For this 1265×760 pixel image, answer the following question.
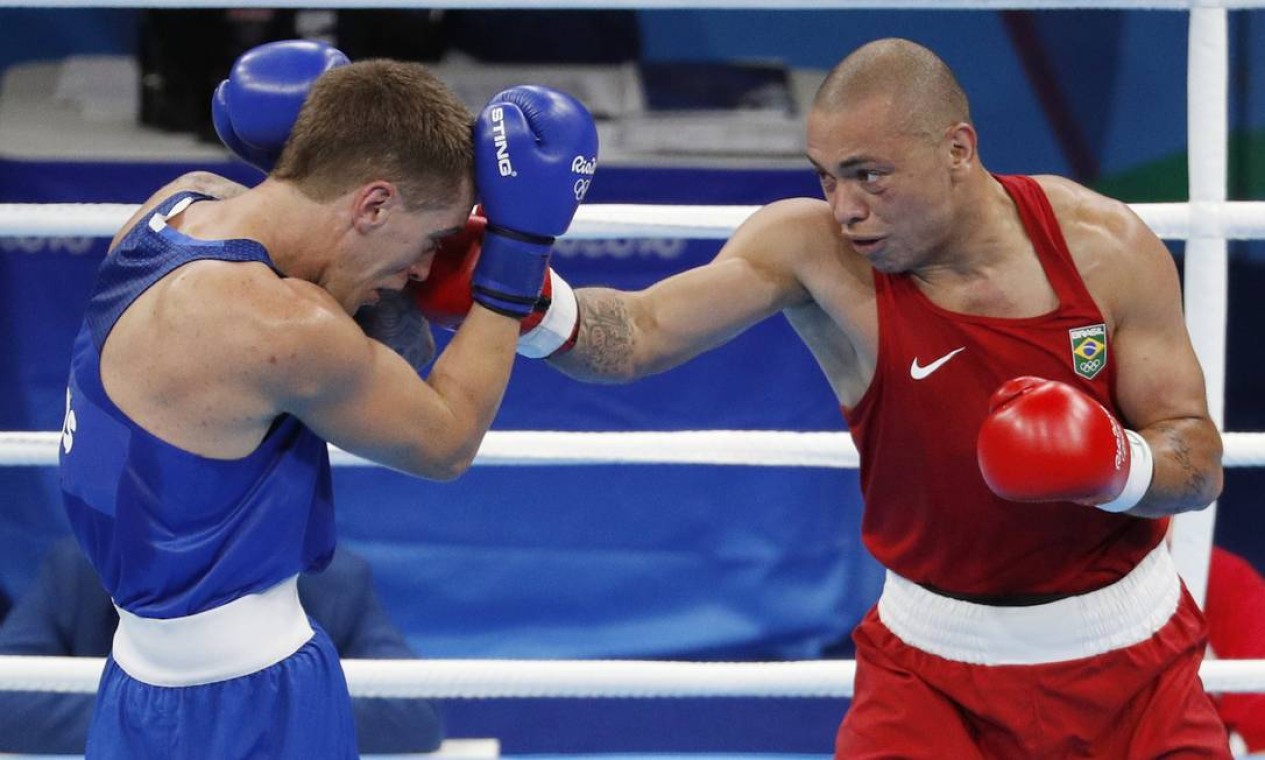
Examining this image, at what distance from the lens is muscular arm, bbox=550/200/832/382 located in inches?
86.2

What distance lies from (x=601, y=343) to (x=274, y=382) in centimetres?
54

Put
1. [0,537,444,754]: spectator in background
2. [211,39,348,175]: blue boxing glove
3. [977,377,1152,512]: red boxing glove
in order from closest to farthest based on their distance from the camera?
1. [977,377,1152,512]: red boxing glove
2. [211,39,348,175]: blue boxing glove
3. [0,537,444,754]: spectator in background

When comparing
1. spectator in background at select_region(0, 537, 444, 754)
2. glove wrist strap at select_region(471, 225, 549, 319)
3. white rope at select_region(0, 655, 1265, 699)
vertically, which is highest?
glove wrist strap at select_region(471, 225, 549, 319)

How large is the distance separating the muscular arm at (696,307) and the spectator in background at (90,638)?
1.28m

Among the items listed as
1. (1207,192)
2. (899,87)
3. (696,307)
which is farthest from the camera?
(1207,192)

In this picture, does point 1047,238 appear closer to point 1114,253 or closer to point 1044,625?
point 1114,253

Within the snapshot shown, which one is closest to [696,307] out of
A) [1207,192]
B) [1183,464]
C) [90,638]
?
[1183,464]

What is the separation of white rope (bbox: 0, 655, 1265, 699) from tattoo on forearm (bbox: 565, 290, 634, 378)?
1.53 feet

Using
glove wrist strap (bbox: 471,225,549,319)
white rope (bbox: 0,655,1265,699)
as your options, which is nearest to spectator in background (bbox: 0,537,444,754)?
white rope (bbox: 0,655,1265,699)

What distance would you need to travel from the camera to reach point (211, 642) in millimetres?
1877

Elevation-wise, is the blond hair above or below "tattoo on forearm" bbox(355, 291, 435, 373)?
above

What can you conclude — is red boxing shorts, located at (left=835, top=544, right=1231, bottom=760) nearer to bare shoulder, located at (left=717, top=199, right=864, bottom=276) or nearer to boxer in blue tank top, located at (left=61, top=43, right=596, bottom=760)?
bare shoulder, located at (left=717, top=199, right=864, bottom=276)

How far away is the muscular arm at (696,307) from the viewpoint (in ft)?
7.18

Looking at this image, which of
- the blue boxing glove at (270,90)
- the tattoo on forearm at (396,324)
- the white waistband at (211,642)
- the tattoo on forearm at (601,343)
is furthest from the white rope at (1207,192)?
the white waistband at (211,642)
